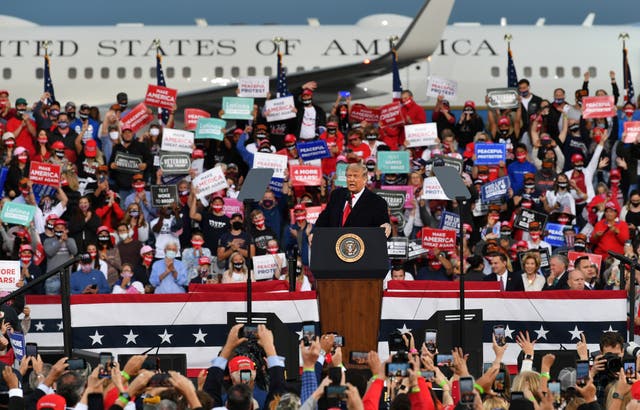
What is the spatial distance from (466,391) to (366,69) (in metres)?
18.1

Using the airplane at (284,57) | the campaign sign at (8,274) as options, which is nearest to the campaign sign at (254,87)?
the airplane at (284,57)

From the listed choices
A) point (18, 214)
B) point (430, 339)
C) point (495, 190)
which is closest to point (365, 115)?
point (495, 190)

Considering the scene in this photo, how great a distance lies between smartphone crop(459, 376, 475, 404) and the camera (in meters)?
6.56

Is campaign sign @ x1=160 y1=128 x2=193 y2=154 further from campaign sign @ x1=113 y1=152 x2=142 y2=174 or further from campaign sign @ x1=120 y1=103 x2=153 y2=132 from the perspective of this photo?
campaign sign @ x1=120 y1=103 x2=153 y2=132

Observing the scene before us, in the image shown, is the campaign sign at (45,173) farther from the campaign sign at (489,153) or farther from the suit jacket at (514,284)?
the suit jacket at (514,284)

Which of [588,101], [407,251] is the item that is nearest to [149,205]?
[407,251]

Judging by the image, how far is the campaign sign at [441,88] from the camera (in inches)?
766

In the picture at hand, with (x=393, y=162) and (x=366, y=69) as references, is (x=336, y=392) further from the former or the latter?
(x=366, y=69)

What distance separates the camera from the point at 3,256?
15.8 metres

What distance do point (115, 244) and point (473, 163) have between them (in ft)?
16.0

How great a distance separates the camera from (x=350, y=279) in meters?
9.88

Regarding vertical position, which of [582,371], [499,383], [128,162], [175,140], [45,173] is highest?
[175,140]

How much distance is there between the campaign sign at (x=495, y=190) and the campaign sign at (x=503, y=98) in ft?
8.98

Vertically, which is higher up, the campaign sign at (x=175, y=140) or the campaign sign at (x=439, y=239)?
the campaign sign at (x=175, y=140)
